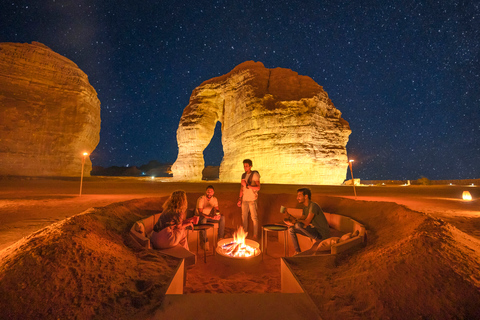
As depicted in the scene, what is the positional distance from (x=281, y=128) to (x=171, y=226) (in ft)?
54.8

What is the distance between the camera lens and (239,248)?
5.07 meters

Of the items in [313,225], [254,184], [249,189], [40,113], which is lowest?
[313,225]

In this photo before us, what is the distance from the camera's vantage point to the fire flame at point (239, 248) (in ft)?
15.9

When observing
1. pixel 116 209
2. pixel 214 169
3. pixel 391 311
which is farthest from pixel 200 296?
pixel 214 169

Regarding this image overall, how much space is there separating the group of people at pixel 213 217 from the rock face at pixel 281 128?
13309 millimetres

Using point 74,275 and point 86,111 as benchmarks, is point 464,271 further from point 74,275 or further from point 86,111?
point 86,111

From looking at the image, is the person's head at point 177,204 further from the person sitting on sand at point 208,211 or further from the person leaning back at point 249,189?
the person leaning back at point 249,189

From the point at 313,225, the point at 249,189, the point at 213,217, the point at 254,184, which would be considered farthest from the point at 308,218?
the point at 213,217

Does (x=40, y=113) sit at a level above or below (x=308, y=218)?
above

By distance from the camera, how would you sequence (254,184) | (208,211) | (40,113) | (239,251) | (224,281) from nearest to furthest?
(224,281) < (239,251) < (254,184) < (208,211) < (40,113)

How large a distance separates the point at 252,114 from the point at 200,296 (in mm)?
19324

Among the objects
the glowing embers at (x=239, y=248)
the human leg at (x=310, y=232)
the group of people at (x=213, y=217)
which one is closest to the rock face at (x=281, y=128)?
the group of people at (x=213, y=217)

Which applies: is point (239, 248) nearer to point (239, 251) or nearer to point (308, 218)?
A: point (239, 251)

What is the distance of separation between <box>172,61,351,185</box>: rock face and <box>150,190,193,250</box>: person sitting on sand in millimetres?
15166
